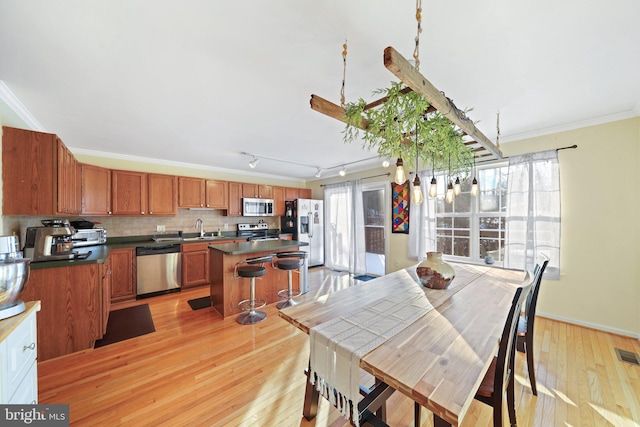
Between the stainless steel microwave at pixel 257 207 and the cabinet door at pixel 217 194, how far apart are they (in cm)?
41

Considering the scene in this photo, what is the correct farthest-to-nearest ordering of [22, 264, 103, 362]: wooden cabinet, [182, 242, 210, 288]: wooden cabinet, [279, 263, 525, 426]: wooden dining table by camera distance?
1. [182, 242, 210, 288]: wooden cabinet
2. [22, 264, 103, 362]: wooden cabinet
3. [279, 263, 525, 426]: wooden dining table

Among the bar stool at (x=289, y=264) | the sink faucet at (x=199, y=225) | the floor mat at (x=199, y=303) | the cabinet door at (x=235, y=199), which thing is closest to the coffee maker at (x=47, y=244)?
the floor mat at (x=199, y=303)

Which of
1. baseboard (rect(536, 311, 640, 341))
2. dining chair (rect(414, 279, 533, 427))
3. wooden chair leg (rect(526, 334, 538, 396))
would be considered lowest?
baseboard (rect(536, 311, 640, 341))

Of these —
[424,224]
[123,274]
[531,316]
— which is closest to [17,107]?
[123,274]

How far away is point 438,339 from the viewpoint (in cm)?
113

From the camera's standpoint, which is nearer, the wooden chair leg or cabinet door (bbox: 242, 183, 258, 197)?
the wooden chair leg

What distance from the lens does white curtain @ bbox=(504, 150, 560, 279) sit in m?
2.88

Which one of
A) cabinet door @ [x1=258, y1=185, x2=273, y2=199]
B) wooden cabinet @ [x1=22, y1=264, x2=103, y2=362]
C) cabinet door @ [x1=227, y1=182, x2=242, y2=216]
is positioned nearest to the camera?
wooden cabinet @ [x1=22, y1=264, x2=103, y2=362]

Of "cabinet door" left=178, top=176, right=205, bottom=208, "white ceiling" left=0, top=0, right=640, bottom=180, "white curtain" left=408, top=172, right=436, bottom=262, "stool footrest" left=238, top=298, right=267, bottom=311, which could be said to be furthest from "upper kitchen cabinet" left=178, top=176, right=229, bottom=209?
"white curtain" left=408, top=172, right=436, bottom=262

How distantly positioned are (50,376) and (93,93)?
8.08 feet

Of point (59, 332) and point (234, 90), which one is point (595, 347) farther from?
point (59, 332)

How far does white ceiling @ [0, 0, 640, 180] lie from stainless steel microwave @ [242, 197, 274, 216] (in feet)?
8.66

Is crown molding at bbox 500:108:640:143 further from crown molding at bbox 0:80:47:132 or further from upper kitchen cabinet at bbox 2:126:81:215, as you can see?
crown molding at bbox 0:80:47:132

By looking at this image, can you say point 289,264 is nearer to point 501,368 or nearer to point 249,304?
point 249,304
